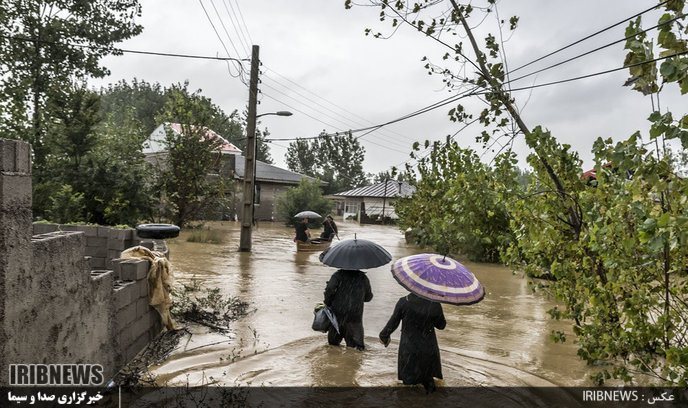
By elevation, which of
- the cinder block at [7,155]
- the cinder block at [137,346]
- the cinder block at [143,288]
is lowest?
the cinder block at [137,346]

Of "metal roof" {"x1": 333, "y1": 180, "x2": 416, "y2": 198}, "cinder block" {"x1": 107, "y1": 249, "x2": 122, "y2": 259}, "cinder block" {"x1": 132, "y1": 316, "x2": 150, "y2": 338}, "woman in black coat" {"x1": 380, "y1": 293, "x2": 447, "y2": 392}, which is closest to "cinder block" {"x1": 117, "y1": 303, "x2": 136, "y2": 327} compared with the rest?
"cinder block" {"x1": 132, "y1": 316, "x2": 150, "y2": 338}

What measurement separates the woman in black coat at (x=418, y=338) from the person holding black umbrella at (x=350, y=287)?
A: 1.14 metres

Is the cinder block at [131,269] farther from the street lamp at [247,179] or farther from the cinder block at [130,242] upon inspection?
the street lamp at [247,179]

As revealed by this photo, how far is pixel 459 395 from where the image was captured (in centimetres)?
590

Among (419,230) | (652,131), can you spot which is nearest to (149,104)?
(419,230)

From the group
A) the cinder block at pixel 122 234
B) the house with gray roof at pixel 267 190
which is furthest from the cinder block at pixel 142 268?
the house with gray roof at pixel 267 190

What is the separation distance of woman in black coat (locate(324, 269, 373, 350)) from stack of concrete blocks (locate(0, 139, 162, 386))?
2.69 m

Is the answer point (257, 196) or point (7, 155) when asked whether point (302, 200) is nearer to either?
point (257, 196)

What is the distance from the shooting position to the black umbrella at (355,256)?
661 centimetres

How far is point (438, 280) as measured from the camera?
5.25 metres

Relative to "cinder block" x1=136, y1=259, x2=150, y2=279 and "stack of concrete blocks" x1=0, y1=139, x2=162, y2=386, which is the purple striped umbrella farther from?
"cinder block" x1=136, y1=259, x2=150, y2=279

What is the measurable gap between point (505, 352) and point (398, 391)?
290 cm

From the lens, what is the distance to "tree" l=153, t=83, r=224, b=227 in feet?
75.4

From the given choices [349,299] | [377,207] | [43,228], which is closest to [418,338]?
[349,299]
